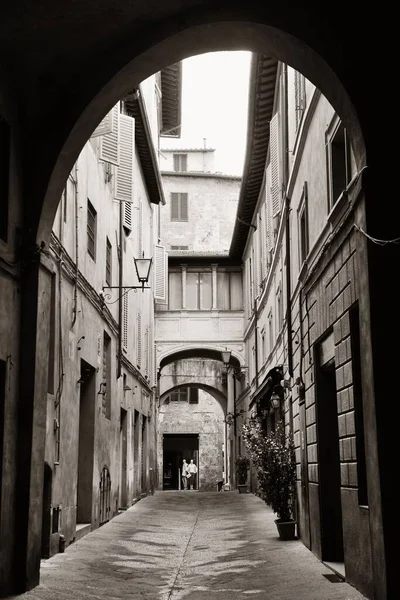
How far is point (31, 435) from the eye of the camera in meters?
8.37

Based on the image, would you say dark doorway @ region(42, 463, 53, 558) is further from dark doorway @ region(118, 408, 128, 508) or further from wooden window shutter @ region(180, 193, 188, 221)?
wooden window shutter @ region(180, 193, 188, 221)

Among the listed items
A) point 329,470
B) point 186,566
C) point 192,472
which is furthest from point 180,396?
point 329,470

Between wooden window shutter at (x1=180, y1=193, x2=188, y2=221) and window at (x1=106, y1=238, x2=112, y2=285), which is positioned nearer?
window at (x1=106, y1=238, x2=112, y2=285)

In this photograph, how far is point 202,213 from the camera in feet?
140

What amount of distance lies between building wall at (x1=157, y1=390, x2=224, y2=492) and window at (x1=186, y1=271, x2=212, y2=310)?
16.3 m

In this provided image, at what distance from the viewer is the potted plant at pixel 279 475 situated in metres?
13.7

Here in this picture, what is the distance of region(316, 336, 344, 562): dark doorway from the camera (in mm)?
10461

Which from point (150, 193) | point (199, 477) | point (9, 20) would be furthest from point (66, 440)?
point (199, 477)

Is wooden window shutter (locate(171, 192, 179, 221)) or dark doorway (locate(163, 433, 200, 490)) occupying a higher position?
wooden window shutter (locate(171, 192, 179, 221))

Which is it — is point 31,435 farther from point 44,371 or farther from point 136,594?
point 136,594

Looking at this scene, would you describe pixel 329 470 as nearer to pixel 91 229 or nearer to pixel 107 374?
pixel 91 229

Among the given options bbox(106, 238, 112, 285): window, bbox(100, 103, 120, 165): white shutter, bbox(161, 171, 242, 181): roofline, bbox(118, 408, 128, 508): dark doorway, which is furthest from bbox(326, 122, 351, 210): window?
bbox(161, 171, 242, 181): roofline

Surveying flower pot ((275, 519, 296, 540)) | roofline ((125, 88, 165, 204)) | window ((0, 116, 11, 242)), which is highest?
roofline ((125, 88, 165, 204))

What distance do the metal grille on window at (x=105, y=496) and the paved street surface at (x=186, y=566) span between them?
29 centimetres
